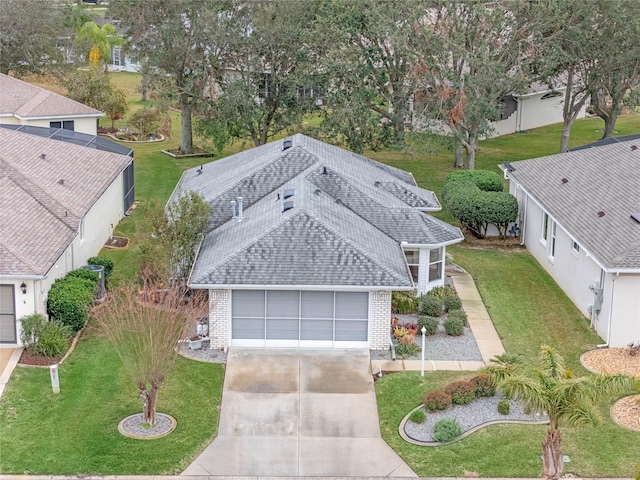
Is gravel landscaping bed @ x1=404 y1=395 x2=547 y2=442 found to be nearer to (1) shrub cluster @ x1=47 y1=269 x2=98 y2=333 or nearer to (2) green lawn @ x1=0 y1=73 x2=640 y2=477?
(2) green lawn @ x1=0 y1=73 x2=640 y2=477

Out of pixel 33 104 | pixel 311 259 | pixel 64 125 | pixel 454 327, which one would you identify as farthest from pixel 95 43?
pixel 454 327

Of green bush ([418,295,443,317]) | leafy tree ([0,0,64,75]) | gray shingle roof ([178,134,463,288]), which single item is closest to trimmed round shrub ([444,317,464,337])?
green bush ([418,295,443,317])

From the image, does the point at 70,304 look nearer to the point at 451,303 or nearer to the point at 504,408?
the point at 451,303

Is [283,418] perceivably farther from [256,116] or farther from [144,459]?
[256,116]

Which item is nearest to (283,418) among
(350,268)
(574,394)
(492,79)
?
(350,268)

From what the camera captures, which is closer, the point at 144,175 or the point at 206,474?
the point at 206,474
